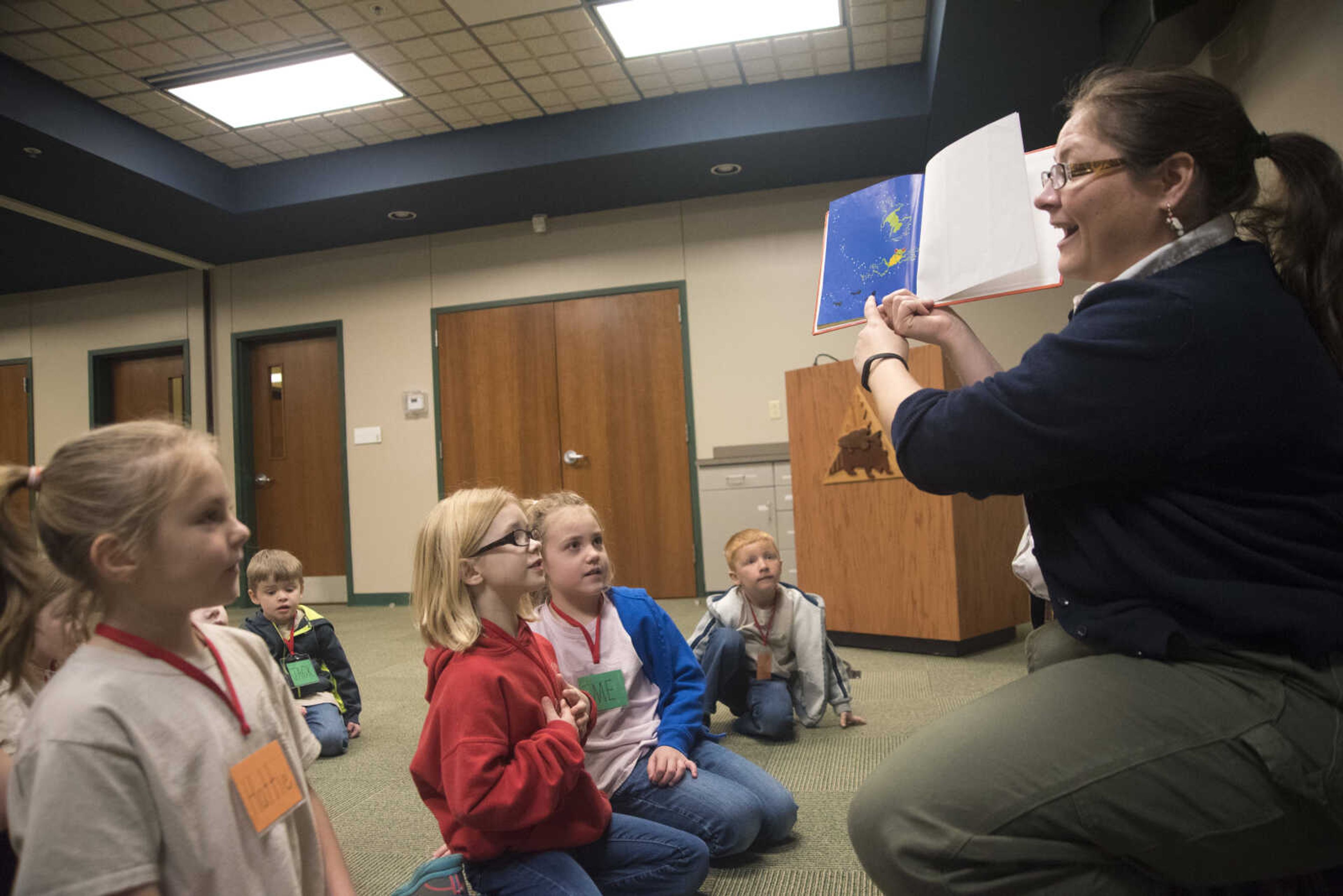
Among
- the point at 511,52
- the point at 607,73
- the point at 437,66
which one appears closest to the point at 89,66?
the point at 437,66

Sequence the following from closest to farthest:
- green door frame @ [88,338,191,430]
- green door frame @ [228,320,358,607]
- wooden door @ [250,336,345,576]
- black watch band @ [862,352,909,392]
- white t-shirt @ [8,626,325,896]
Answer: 1. white t-shirt @ [8,626,325,896]
2. black watch band @ [862,352,909,392]
3. green door frame @ [228,320,358,607]
4. wooden door @ [250,336,345,576]
5. green door frame @ [88,338,191,430]

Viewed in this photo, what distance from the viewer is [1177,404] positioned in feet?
2.81

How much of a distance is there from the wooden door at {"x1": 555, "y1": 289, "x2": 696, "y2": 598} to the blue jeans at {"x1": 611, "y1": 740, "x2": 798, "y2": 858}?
3.90m

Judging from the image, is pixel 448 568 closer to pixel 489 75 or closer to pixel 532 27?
pixel 532 27

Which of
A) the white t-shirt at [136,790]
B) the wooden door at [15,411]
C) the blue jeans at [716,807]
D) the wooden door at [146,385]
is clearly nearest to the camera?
the white t-shirt at [136,790]

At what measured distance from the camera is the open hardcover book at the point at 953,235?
3.98ft

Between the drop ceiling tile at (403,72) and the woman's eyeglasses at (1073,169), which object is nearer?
the woman's eyeglasses at (1073,169)

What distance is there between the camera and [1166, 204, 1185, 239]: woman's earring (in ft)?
3.25

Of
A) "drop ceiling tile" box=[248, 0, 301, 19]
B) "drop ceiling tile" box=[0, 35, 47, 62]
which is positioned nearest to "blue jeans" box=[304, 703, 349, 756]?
"drop ceiling tile" box=[248, 0, 301, 19]

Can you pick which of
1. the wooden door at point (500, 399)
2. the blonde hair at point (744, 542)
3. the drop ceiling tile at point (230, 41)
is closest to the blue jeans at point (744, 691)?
the blonde hair at point (744, 542)

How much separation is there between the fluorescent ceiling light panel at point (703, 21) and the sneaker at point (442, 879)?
3.74 m

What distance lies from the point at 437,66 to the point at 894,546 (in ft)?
10.9

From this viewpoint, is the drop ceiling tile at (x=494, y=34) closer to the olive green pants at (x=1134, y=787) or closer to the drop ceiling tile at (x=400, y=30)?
the drop ceiling tile at (x=400, y=30)

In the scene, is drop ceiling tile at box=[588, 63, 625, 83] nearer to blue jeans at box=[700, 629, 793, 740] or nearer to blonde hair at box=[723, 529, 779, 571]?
blonde hair at box=[723, 529, 779, 571]
